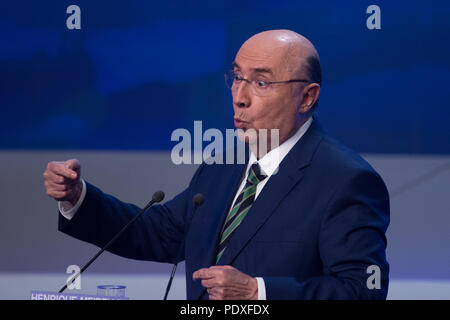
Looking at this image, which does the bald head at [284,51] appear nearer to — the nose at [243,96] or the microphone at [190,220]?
the nose at [243,96]

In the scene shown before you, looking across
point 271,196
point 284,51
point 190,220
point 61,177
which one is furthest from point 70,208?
point 284,51

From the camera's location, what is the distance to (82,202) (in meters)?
2.40

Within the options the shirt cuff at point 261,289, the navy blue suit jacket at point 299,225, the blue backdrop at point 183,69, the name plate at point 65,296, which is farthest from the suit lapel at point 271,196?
the blue backdrop at point 183,69

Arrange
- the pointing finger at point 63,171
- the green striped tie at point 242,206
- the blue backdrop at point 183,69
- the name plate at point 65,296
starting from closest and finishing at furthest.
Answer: the name plate at point 65,296 < the pointing finger at point 63,171 < the green striped tie at point 242,206 < the blue backdrop at point 183,69

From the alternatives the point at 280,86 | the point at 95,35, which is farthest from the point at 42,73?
the point at 280,86

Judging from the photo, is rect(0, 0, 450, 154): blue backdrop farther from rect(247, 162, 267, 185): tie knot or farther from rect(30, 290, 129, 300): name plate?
rect(30, 290, 129, 300): name plate

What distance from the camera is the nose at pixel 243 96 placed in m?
2.35

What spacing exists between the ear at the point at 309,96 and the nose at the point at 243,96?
0.20m

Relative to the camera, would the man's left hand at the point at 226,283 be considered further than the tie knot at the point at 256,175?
No

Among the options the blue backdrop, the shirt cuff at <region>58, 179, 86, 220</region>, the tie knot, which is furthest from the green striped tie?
the blue backdrop

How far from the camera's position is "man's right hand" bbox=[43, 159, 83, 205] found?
2139mm

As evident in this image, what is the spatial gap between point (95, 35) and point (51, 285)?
134 centimetres

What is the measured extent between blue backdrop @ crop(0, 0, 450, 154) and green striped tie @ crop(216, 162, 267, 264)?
1318mm

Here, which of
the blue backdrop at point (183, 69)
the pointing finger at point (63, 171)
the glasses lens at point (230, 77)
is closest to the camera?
the pointing finger at point (63, 171)
